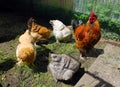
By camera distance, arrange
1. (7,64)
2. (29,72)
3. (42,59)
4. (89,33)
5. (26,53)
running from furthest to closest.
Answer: (42,59) < (89,33) < (7,64) < (29,72) < (26,53)

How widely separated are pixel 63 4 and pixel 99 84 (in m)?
3.23

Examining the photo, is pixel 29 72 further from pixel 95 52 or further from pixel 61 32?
pixel 95 52

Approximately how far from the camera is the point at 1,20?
7730mm

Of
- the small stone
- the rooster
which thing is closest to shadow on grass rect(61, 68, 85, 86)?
the small stone

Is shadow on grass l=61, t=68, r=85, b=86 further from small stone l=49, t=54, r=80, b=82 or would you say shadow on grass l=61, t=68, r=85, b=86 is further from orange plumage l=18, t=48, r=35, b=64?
orange plumage l=18, t=48, r=35, b=64

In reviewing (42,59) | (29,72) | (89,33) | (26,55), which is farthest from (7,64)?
(89,33)

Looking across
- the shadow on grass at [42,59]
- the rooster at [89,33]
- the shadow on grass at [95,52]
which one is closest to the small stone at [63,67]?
the shadow on grass at [42,59]

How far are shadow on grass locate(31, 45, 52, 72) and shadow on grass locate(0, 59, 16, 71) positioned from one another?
471mm

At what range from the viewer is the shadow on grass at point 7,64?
5.61m

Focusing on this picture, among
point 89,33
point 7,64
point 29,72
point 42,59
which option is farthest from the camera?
point 42,59

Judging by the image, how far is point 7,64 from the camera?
5727 millimetres

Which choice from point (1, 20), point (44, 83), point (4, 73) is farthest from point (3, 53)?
point (1, 20)

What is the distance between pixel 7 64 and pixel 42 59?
0.77 m

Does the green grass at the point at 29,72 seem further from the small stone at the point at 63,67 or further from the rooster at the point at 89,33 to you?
the rooster at the point at 89,33
